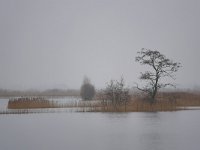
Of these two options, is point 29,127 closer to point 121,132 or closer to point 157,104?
point 121,132

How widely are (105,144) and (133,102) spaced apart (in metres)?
20.7

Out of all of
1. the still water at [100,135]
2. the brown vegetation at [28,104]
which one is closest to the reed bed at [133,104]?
the brown vegetation at [28,104]

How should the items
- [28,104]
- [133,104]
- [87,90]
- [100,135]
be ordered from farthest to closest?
[87,90]
[28,104]
[133,104]
[100,135]

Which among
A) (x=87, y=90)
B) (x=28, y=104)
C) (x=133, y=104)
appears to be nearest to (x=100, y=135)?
(x=133, y=104)

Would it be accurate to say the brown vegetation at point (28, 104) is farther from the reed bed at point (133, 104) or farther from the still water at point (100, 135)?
the still water at point (100, 135)

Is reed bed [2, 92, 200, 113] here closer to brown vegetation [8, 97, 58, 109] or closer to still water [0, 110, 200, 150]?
brown vegetation [8, 97, 58, 109]

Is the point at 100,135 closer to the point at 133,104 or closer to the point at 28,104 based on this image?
the point at 133,104

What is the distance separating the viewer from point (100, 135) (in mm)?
18891

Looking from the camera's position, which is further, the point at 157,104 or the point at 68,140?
the point at 157,104

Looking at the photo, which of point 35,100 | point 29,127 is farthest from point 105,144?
point 35,100

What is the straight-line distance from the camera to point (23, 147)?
16031 mm

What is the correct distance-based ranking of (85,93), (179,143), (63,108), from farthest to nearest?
(85,93)
(63,108)
(179,143)

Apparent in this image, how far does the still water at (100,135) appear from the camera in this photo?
15758 millimetres

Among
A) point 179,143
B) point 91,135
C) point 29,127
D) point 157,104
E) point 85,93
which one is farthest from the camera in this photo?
point 85,93
